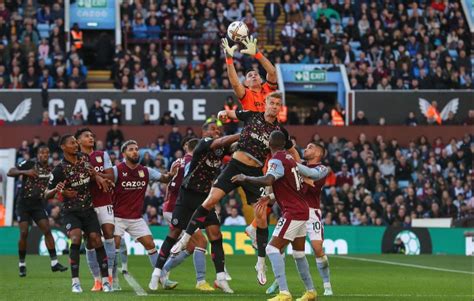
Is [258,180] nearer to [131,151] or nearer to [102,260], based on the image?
[102,260]

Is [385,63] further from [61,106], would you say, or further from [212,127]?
[212,127]

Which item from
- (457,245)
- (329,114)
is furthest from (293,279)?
(329,114)

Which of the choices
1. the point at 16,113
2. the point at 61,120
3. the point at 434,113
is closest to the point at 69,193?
the point at 61,120

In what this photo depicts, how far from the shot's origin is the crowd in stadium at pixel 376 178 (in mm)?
34906

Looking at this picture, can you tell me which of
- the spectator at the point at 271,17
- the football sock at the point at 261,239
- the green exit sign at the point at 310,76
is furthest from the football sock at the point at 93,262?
the spectator at the point at 271,17

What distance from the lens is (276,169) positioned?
15.2m

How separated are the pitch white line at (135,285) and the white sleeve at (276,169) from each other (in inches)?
121

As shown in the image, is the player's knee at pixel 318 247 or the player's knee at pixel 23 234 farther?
the player's knee at pixel 23 234

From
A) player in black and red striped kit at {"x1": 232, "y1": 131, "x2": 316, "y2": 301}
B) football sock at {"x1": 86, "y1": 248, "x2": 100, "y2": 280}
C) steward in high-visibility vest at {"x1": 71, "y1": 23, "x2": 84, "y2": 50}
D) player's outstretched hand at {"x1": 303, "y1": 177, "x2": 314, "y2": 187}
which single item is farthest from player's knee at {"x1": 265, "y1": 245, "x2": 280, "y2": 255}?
steward in high-visibility vest at {"x1": 71, "y1": 23, "x2": 84, "y2": 50}

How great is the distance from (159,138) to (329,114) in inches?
259

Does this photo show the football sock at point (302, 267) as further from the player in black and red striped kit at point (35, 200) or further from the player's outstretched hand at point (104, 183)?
the player in black and red striped kit at point (35, 200)

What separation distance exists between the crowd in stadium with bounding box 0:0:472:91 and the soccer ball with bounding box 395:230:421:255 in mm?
8340

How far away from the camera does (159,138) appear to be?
3656 cm

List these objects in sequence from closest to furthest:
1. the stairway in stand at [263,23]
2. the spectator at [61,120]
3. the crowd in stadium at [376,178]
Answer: the crowd in stadium at [376,178]
the spectator at [61,120]
the stairway in stand at [263,23]
